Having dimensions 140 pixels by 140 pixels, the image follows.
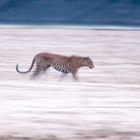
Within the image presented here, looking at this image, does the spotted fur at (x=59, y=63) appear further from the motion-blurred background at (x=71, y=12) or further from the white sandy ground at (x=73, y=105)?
the motion-blurred background at (x=71, y=12)

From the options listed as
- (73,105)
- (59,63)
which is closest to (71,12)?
(59,63)

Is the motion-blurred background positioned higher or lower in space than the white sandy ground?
higher

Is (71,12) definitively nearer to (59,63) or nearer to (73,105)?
(59,63)

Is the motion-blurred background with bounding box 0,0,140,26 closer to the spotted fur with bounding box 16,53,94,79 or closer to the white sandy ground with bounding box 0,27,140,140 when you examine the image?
the white sandy ground with bounding box 0,27,140,140

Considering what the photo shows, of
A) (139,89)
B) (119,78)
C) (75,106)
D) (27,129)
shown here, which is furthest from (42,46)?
(27,129)

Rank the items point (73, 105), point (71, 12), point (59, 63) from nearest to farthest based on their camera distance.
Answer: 1. point (73, 105)
2. point (59, 63)
3. point (71, 12)

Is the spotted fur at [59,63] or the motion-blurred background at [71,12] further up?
the motion-blurred background at [71,12]

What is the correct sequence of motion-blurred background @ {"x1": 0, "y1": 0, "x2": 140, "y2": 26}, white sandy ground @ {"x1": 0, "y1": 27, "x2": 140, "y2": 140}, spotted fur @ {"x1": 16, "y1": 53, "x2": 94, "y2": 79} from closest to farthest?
white sandy ground @ {"x1": 0, "y1": 27, "x2": 140, "y2": 140} < spotted fur @ {"x1": 16, "y1": 53, "x2": 94, "y2": 79} < motion-blurred background @ {"x1": 0, "y1": 0, "x2": 140, "y2": 26}

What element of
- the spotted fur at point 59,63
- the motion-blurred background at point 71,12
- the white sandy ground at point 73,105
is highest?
the motion-blurred background at point 71,12

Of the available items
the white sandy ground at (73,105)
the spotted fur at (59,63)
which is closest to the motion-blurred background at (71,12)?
the white sandy ground at (73,105)

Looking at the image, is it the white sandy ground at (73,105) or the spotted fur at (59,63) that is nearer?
the white sandy ground at (73,105)

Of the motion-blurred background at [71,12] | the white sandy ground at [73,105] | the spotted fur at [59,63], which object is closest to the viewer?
the white sandy ground at [73,105]

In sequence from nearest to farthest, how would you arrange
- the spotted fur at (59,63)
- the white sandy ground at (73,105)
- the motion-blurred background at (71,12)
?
the white sandy ground at (73,105) < the spotted fur at (59,63) < the motion-blurred background at (71,12)

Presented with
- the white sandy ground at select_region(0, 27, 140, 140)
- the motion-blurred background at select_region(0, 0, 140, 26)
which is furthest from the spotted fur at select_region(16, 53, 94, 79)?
the motion-blurred background at select_region(0, 0, 140, 26)
